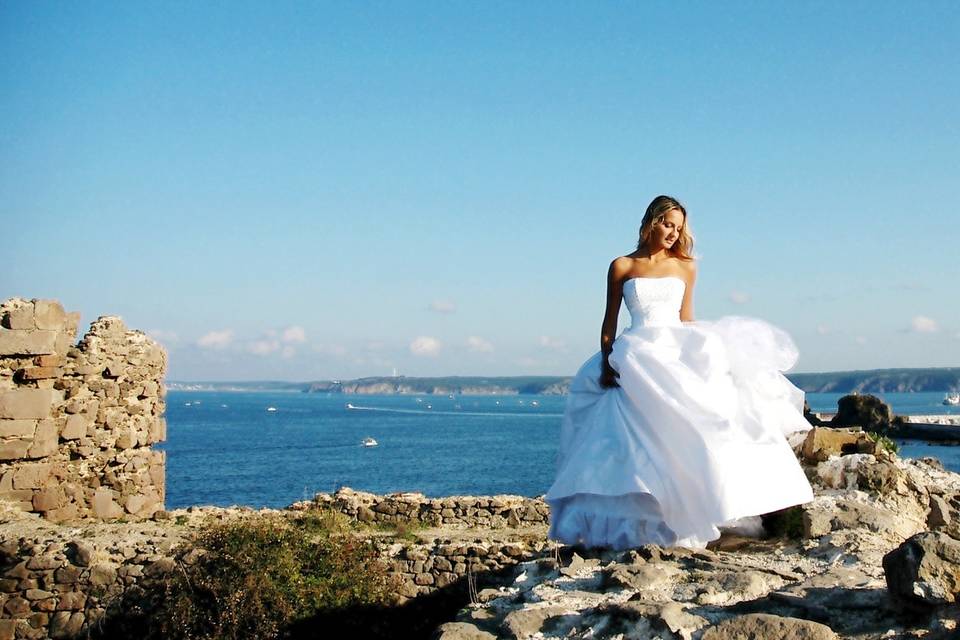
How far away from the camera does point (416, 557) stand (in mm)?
13727

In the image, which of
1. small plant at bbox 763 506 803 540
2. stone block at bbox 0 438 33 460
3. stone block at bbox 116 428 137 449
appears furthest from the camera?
stone block at bbox 116 428 137 449

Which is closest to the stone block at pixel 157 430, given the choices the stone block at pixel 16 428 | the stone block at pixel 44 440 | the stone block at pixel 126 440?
the stone block at pixel 126 440

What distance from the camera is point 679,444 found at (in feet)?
22.8

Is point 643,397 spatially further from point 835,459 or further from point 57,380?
point 57,380

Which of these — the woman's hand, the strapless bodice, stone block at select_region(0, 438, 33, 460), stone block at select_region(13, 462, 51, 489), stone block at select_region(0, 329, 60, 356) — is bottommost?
stone block at select_region(13, 462, 51, 489)

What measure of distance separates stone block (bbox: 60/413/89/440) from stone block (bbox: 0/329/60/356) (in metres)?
1.08

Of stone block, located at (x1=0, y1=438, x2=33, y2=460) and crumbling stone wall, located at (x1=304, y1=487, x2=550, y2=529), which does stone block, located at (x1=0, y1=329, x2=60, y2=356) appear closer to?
stone block, located at (x1=0, y1=438, x2=33, y2=460)

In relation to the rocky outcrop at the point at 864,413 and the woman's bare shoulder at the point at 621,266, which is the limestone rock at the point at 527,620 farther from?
the rocky outcrop at the point at 864,413

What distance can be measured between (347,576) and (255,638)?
60.1 inches

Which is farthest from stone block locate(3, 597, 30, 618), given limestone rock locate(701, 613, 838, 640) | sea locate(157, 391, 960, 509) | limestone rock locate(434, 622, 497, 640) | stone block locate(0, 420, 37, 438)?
sea locate(157, 391, 960, 509)

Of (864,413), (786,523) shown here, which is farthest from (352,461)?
(786,523)

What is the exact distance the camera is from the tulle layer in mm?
6844

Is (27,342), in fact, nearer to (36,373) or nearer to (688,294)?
(36,373)

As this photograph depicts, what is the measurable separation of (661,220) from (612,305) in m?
0.73
